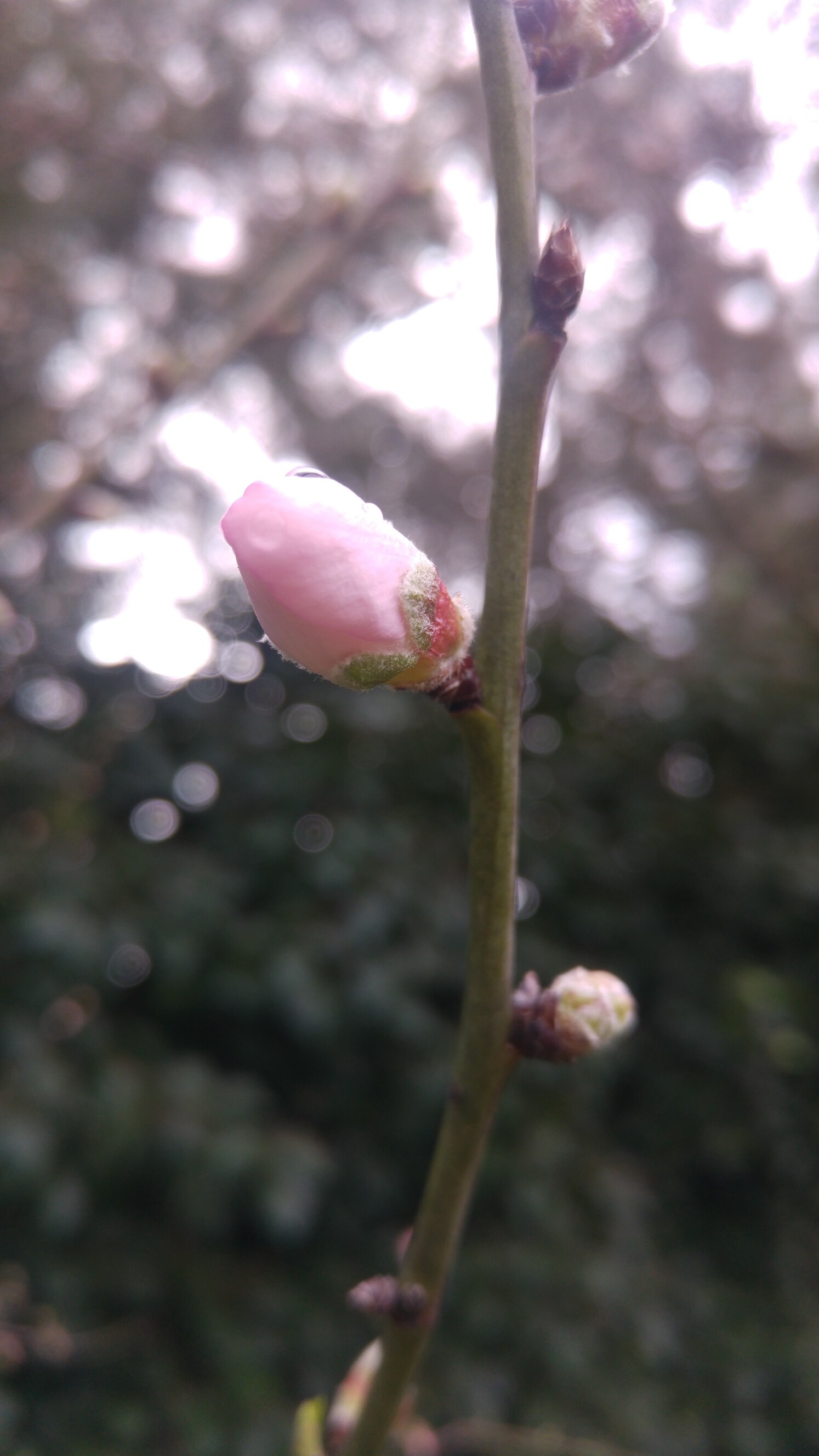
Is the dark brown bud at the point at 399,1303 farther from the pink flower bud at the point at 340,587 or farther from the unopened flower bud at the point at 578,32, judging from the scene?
the unopened flower bud at the point at 578,32

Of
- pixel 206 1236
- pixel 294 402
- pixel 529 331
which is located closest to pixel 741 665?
pixel 294 402

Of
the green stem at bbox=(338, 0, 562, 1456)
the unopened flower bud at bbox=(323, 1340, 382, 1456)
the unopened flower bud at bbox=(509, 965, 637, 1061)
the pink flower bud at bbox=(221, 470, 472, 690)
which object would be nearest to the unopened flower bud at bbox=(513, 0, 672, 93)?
the green stem at bbox=(338, 0, 562, 1456)

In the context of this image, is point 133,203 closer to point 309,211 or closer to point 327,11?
point 309,211

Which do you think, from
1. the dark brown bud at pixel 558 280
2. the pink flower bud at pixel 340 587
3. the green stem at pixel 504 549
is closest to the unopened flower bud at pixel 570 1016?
the green stem at pixel 504 549

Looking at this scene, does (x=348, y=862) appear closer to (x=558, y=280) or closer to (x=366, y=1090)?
(x=366, y=1090)

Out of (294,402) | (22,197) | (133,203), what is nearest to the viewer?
(22,197)

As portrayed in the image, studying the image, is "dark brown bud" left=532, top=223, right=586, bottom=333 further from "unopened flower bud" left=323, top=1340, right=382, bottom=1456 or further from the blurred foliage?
the blurred foliage
